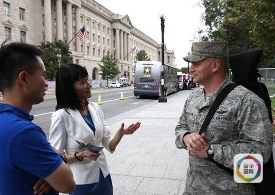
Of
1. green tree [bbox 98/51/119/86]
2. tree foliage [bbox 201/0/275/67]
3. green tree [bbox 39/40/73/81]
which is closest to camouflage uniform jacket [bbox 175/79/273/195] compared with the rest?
tree foliage [bbox 201/0/275/67]

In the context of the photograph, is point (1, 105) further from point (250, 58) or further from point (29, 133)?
point (250, 58)

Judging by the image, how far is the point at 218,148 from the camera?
1.90m

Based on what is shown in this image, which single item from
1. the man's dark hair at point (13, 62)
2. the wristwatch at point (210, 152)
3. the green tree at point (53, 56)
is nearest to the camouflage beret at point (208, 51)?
the wristwatch at point (210, 152)

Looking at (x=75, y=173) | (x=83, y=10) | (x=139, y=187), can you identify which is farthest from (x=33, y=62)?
(x=83, y=10)

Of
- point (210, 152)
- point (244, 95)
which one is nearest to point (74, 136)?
point (210, 152)

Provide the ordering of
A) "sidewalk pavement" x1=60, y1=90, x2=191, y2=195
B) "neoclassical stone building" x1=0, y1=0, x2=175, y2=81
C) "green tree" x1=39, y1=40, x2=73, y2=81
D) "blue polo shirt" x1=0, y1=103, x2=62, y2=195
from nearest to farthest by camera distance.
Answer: "blue polo shirt" x1=0, y1=103, x2=62, y2=195, "sidewalk pavement" x1=60, y1=90, x2=191, y2=195, "green tree" x1=39, y1=40, x2=73, y2=81, "neoclassical stone building" x1=0, y1=0, x2=175, y2=81

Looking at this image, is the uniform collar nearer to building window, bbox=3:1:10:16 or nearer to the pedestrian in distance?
the pedestrian in distance

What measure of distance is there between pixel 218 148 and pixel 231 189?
0.31 m

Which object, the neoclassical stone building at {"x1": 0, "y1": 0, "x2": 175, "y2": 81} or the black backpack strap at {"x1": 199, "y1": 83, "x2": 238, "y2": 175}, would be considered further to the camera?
the neoclassical stone building at {"x1": 0, "y1": 0, "x2": 175, "y2": 81}

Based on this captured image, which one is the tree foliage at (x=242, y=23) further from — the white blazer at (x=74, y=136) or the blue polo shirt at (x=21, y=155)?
the blue polo shirt at (x=21, y=155)

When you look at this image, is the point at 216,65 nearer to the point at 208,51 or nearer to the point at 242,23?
the point at 208,51

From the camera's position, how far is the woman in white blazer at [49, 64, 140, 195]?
2.46m

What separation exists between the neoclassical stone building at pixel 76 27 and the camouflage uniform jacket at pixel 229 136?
47.1 meters

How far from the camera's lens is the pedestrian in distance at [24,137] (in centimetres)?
138
